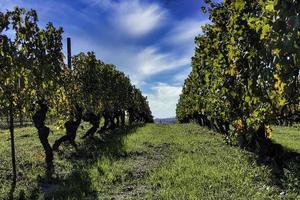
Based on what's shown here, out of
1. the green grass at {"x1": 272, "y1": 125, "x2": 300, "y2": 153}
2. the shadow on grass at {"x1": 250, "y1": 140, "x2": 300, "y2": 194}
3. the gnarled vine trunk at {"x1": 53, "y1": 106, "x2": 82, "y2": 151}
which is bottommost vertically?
the shadow on grass at {"x1": 250, "y1": 140, "x2": 300, "y2": 194}

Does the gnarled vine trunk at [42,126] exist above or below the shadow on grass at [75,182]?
above

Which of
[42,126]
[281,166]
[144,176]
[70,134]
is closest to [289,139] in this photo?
[281,166]

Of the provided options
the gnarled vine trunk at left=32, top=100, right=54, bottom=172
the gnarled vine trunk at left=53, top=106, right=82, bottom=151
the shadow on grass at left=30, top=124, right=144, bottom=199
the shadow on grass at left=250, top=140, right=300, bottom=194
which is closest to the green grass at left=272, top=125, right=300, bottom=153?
the shadow on grass at left=250, top=140, right=300, bottom=194

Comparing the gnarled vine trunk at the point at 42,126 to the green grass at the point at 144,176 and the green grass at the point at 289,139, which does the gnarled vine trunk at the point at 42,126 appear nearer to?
the green grass at the point at 144,176

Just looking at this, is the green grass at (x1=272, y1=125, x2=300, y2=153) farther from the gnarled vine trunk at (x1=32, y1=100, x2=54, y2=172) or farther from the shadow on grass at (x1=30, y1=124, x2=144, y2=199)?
the gnarled vine trunk at (x1=32, y1=100, x2=54, y2=172)

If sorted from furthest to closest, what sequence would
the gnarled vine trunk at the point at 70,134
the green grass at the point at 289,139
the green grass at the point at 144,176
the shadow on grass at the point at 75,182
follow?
the green grass at the point at 289,139, the gnarled vine trunk at the point at 70,134, the shadow on grass at the point at 75,182, the green grass at the point at 144,176

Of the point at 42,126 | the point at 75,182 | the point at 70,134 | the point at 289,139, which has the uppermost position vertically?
the point at 42,126

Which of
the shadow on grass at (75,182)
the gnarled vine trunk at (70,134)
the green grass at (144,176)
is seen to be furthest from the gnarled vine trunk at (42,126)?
the gnarled vine trunk at (70,134)

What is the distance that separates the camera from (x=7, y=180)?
17516mm

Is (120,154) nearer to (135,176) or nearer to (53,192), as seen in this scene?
(135,176)

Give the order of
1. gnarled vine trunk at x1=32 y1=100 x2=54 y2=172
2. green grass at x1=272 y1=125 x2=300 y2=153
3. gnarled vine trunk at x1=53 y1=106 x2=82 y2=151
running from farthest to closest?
green grass at x1=272 y1=125 x2=300 y2=153 < gnarled vine trunk at x1=53 y1=106 x2=82 y2=151 < gnarled vine trunk at x1=32 y1=100 x2=54 y2=172

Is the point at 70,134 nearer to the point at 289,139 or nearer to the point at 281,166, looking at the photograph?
the point at 281,166

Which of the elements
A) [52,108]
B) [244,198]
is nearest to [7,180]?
[52,108]

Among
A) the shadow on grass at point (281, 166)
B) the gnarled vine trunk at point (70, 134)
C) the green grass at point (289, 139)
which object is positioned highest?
the gnarled vine trunk at point (70, 134)
